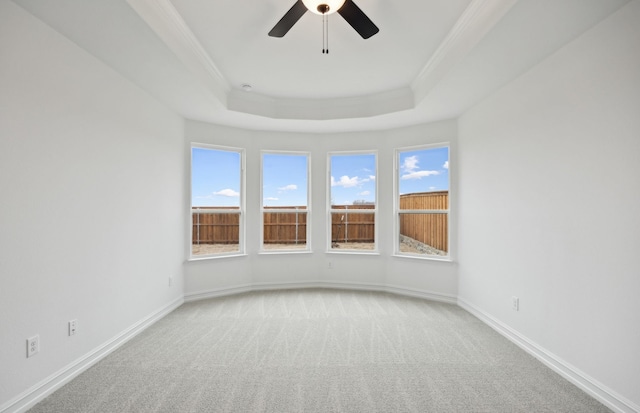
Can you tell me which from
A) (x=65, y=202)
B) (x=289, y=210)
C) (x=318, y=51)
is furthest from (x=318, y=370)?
(x=289, y=210)

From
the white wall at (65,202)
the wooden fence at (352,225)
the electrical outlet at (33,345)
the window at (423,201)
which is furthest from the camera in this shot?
the wooden fence at (352,225)

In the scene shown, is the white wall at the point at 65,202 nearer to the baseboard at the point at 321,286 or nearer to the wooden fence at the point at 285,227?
the baseboard at the point at 321,286

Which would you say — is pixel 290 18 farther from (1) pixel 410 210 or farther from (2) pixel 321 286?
(2) pixel 321 286

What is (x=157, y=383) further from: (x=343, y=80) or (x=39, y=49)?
(x=343, y=80)

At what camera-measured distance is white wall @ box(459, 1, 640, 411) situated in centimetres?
200

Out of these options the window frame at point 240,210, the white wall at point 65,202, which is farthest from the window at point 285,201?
the white wall at point 65,202

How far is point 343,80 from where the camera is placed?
3.75m

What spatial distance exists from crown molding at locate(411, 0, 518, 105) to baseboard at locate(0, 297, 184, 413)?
3912 millimetres

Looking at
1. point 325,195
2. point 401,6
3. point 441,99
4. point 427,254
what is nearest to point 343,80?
point 441,99

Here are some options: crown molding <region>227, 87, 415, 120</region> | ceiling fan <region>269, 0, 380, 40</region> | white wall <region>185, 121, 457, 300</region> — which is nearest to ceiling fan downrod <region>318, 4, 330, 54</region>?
ceiling fan <region>269, 0, 380, 40</region>

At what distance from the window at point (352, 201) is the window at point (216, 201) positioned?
1463 mm

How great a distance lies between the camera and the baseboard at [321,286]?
174 inches

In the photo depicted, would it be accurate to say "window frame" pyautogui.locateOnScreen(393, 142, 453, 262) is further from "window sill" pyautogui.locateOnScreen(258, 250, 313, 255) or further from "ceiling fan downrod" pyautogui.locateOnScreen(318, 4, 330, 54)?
"ceiling fan downrod" pyautogui.locateOnScreen(318, 4, 330, 54)

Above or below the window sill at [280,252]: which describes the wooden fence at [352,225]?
above
